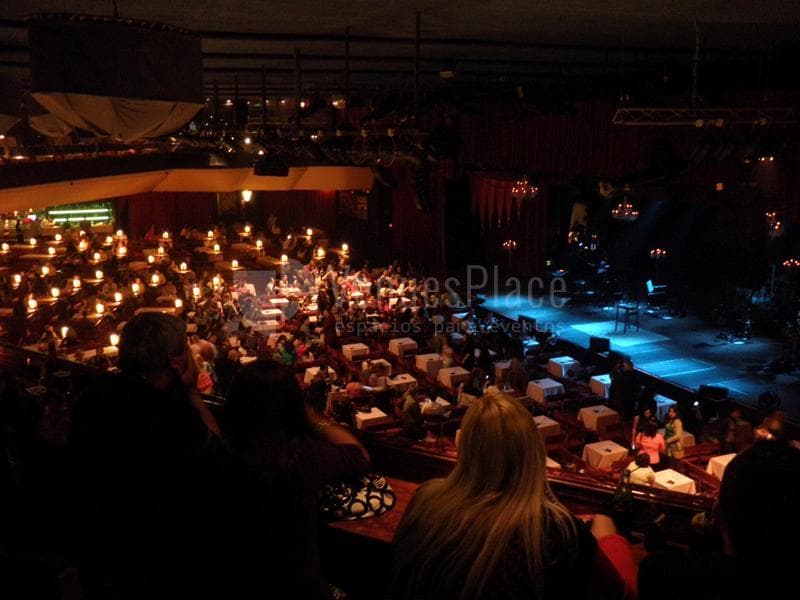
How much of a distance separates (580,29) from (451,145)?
9.46 ft

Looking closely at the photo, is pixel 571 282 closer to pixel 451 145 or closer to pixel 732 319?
pixel 732 319

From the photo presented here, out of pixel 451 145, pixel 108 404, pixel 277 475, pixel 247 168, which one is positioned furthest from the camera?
pixel 247 168

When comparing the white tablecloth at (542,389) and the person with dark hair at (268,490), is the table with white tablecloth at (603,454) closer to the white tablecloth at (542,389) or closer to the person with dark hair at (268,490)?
the white tablecloth at (542,389)

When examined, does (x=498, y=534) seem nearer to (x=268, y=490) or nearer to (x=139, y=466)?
(x=268, y=490)

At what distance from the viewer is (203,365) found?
8.22 metres

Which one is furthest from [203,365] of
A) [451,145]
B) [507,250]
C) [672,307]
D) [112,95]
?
[672,307]

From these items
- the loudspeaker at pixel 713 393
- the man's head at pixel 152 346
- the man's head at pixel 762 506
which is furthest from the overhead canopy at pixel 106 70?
the loudspeaker at pixel 713 393

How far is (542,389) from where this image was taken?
8906mm

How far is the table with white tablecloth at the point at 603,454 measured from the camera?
6.73m

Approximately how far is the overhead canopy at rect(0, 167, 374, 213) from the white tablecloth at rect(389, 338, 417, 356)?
6697 mm

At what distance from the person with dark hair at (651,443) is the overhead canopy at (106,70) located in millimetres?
5699

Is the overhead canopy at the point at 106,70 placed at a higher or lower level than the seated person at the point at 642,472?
higher

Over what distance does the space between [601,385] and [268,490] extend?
8452 millimetres

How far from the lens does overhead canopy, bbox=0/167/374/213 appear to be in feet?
44.0
